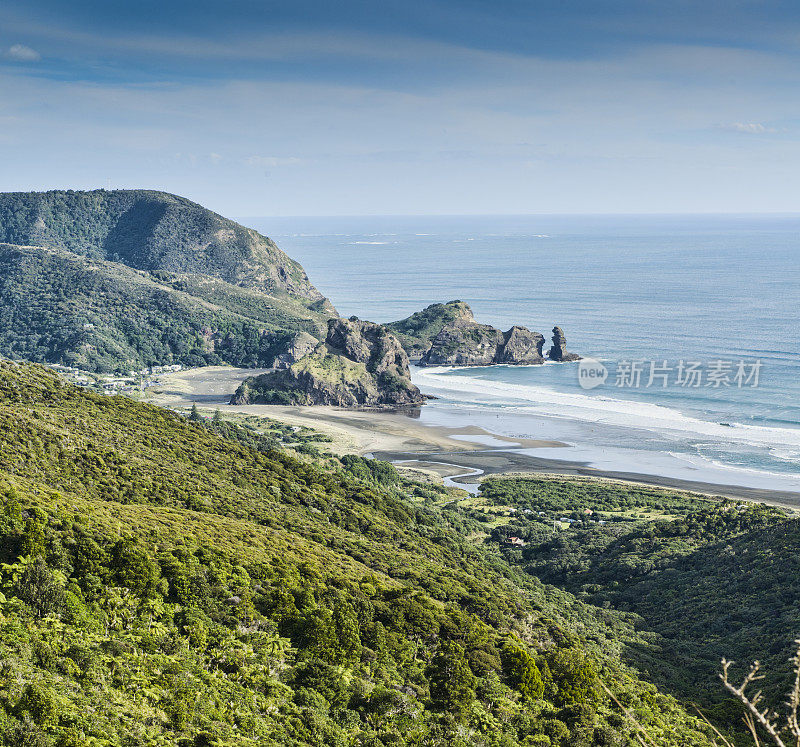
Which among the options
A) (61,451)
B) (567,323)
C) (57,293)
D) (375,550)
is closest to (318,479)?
(375,550)

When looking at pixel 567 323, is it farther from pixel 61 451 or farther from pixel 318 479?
pixel 61 451

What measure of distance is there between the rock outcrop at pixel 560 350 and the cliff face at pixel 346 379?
34.5m

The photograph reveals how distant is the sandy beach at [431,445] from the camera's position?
8281 centimetres

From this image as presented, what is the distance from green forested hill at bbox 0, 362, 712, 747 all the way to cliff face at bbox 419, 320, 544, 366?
11008 cm

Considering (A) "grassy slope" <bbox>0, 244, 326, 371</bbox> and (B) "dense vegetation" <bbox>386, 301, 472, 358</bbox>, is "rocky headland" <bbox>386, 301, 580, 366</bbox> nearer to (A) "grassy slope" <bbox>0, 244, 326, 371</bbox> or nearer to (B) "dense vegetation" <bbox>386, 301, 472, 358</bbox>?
(B) "dense vegetation" <bbox>386, 301, 472, 358</bbox>

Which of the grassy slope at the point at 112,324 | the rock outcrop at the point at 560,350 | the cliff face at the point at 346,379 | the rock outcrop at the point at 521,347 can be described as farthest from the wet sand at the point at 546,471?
the grassy slope at the point at 112,324

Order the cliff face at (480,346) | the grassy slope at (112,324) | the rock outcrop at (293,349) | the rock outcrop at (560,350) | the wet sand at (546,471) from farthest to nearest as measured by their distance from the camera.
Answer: the grassy slope at (112,324)
the rock outcrop at (293,349)
the cliff face at (480,346)
the rock outcrop at (560,350)
the wet sand at (546,471)

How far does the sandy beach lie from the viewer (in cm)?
8281

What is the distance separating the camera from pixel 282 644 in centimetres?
2630

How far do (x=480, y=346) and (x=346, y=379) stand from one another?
3862 cm

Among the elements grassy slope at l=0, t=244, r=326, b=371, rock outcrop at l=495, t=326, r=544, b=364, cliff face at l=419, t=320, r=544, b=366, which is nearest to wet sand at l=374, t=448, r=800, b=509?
rock outcrop at l=495, t=326, r=544, b=364

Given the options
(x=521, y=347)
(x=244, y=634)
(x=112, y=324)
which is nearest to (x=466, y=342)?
(x=521, y=347)

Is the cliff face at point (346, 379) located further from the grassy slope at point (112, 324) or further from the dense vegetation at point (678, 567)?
the dense vegetation at point (678, 567)

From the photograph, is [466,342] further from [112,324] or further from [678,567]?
[678,567]
